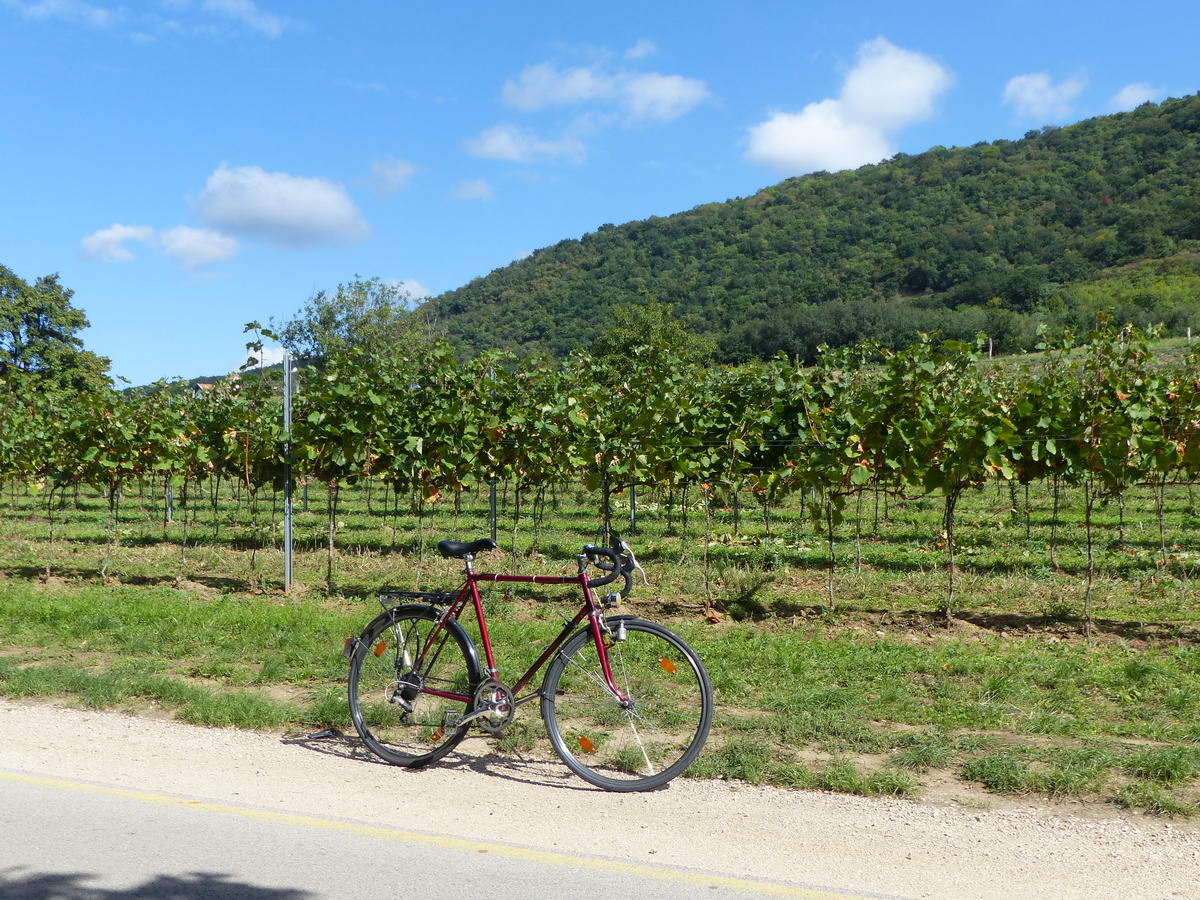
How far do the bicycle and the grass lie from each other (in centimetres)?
34

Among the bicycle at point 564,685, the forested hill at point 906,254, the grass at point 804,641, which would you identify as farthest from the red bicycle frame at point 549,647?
the forested hill at point 906,254

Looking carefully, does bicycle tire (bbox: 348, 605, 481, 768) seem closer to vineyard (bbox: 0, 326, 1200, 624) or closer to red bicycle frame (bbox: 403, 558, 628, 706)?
red bicycle frame (bbox: 403, 558, 628, 706)

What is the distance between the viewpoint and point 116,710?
6.03 metres

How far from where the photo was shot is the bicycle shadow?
4.72 meters

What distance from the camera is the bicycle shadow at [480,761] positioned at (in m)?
4.72

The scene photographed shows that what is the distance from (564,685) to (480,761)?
2.09 ft

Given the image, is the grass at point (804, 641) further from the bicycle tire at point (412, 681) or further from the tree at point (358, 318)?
the tree at point (358, 318)

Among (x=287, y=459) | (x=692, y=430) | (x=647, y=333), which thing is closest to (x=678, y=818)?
(x=692, y=430)

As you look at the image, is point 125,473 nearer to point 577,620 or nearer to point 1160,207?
point 577,620

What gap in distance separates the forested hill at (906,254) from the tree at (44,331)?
22.7m

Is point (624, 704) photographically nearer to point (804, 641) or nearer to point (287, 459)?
point (804, 641)

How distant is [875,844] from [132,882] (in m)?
2.76

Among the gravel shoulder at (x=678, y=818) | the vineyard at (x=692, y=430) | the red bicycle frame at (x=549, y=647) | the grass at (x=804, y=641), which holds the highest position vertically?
the vineyard at (x=692, y=430)

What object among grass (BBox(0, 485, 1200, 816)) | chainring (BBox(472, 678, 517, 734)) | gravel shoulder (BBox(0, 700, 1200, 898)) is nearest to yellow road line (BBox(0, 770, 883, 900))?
gravel shoulder (BBox(0, 700, 1200, 898))
